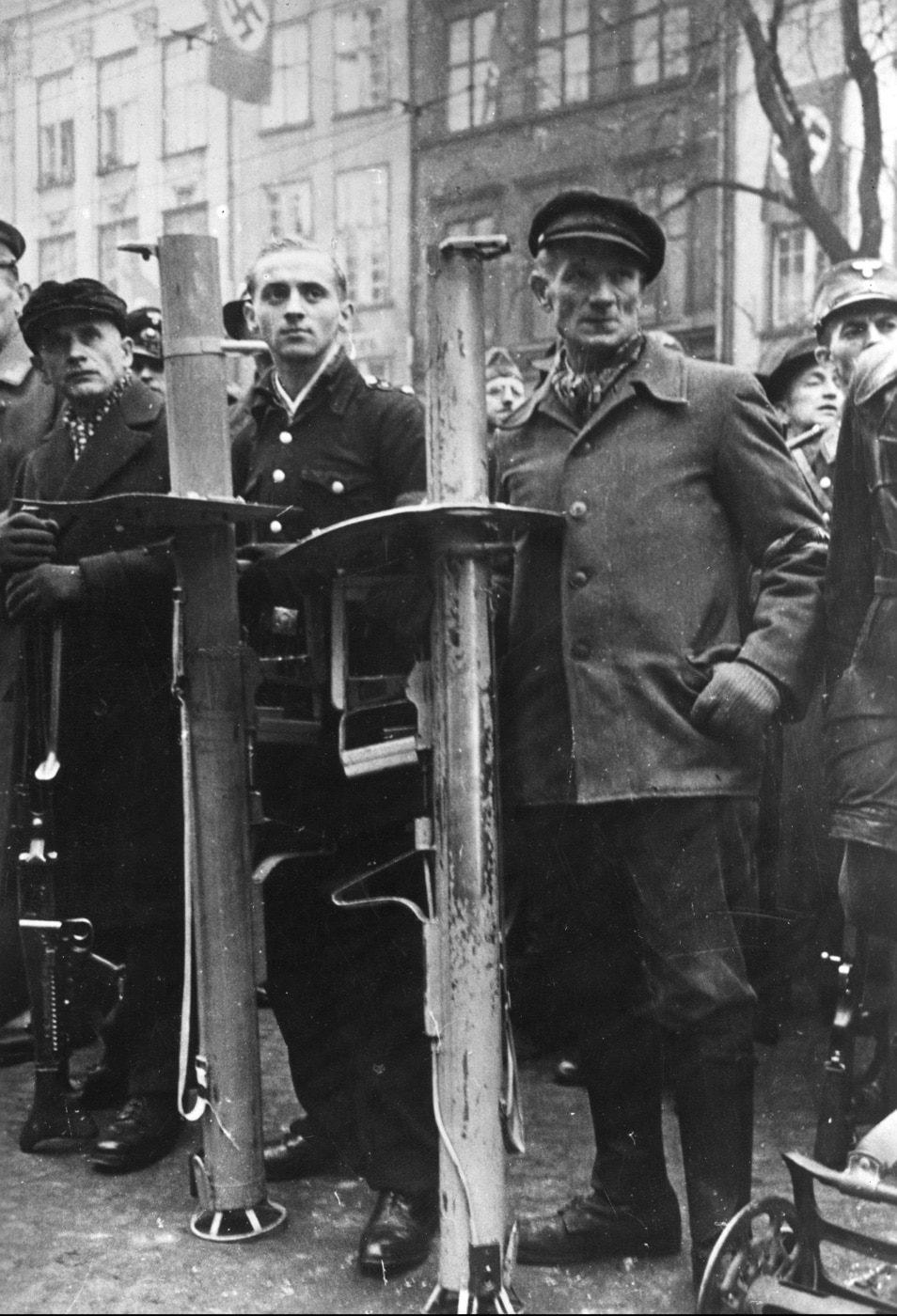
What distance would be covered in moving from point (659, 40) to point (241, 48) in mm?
1923

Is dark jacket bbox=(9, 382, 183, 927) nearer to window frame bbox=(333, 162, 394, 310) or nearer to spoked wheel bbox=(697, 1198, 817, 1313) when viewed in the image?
window frame bbox=(333, 162, 394, 310)

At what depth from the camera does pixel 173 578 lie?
3771 millimetres

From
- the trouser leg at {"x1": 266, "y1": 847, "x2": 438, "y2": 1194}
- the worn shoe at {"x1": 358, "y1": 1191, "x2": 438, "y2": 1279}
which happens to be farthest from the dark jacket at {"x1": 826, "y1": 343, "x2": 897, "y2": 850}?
the worn shoe at {"x1": 358, "y1": 1191, "x2": 438, "y2": 1279}

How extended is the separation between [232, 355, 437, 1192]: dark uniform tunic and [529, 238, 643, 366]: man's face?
603 millimetres

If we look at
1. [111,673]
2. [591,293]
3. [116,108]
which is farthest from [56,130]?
[591,293]

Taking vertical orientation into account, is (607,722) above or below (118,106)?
below

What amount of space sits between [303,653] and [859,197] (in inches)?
156

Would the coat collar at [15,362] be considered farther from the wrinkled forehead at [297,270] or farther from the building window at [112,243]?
the wrinkled forehead at [297,270]

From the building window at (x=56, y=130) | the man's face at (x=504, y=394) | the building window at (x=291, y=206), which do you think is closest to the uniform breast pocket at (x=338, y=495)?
the building window at (x=291, y=206)

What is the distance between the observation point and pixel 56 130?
13.5 ft

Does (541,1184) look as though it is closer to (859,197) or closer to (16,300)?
(16,300)

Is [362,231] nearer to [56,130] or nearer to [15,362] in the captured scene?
[56,130]

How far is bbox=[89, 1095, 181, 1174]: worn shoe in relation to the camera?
360cm

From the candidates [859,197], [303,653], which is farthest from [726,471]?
[859,197]
